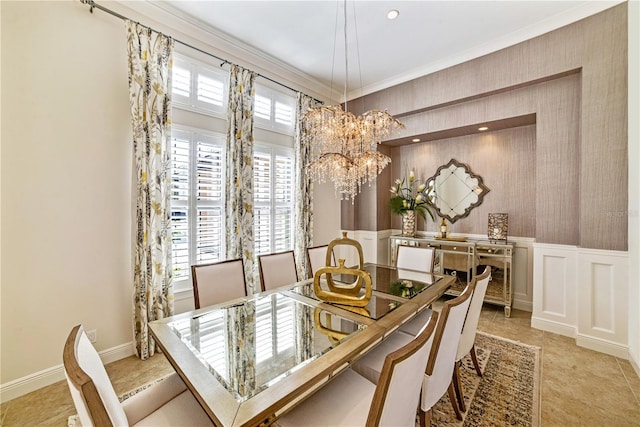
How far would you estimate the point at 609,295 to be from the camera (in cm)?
256

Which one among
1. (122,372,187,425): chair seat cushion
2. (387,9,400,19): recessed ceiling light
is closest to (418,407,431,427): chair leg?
(122,372,187,425): chair seat cushion

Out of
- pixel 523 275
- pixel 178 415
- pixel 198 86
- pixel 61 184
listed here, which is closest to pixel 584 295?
pixel 523 275

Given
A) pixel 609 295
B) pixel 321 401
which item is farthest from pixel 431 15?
pixel 321 401

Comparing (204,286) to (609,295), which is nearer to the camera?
(204,286)

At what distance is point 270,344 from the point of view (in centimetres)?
136

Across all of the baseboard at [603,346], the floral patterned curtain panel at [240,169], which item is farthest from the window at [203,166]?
the baseboard at [603,346]

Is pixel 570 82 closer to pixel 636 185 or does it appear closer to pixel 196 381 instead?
pixel 636 185

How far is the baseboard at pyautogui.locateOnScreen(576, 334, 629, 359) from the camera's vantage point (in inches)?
96.9

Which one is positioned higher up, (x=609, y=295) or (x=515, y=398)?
(x=609, y=295)

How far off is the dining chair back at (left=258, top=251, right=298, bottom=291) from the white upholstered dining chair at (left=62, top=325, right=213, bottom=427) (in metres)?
1.17

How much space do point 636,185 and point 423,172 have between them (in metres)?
2.56

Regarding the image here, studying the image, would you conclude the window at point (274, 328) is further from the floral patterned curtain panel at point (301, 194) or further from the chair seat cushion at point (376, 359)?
the floral patterned curtain panel at point (301, 194)

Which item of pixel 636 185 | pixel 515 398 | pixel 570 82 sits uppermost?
pixel 570 82

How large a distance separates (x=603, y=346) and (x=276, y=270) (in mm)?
3338
